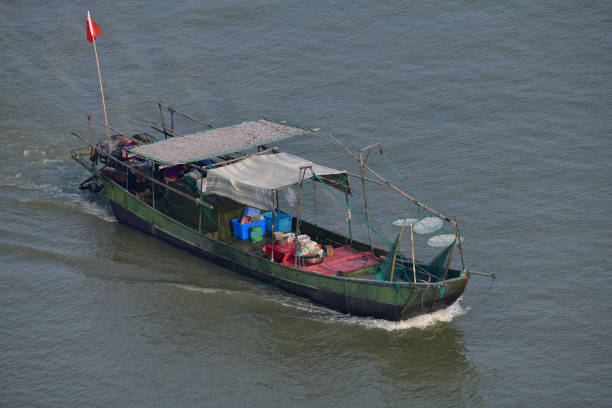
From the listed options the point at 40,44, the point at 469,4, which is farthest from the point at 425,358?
the point at 40,44

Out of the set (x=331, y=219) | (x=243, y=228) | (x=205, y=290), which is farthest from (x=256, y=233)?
(x=331, y=219)

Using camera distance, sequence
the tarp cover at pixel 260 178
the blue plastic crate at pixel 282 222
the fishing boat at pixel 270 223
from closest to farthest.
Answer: the fishing boat at pixel 270 223 → the tarp cover at pixel 260 178 → the blue plastic crate at pixel 282 222

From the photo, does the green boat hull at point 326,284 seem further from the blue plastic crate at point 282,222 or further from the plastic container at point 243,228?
the blue plastic crate at point 282,222

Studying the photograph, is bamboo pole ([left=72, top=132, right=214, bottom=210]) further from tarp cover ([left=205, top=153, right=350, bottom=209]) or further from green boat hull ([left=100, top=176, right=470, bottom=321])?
green boat hull ([left=100, top=176, right=470, bottom=321])

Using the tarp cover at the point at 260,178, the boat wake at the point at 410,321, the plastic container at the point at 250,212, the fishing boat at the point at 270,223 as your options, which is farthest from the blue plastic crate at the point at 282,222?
the boat wake at the point at 410,321

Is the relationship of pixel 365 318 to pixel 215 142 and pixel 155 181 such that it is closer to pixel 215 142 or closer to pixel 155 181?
pixel 215 142

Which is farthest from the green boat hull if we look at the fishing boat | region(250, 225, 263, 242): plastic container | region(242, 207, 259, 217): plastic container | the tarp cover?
the tarp cover
